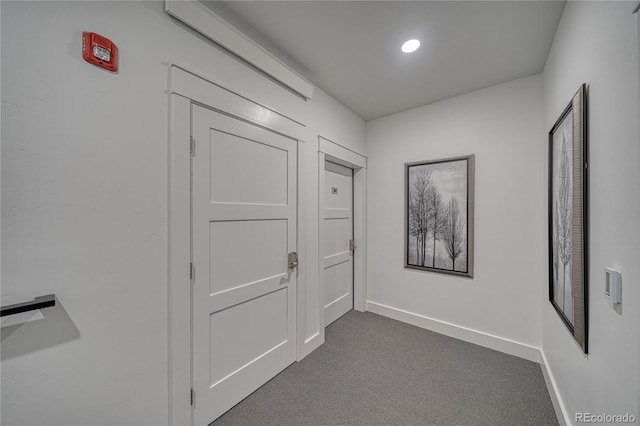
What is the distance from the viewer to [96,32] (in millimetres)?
1116

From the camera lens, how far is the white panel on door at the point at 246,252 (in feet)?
5.25

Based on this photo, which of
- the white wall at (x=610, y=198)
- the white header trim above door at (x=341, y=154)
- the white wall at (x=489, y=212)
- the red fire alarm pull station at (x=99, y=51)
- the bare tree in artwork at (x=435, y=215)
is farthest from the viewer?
the bare tree in artwork at (x=435, y=215)

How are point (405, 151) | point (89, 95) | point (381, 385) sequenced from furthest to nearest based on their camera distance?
point (405, 151) → point (381, 385) → point (89, 95)

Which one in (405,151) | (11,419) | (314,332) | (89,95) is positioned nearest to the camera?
(11,419)

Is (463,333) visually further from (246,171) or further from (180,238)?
(180,238)

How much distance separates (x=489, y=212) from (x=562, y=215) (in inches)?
36.4

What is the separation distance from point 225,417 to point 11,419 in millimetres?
1048

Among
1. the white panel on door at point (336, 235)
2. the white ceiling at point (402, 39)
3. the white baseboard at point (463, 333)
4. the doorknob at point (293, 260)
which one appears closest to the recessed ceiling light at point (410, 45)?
the white ceiling at point (402, 39)

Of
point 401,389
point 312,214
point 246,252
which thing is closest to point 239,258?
point 246,252

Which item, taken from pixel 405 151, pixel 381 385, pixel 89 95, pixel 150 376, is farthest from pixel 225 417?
pixel 405 151

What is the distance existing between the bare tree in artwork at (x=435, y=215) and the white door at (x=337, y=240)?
1048mm

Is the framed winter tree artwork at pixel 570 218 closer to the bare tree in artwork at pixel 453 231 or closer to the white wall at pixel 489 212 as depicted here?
the white wall at pixel 489 212

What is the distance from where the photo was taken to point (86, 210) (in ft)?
3.57

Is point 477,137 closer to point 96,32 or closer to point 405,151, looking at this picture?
point 405,151
